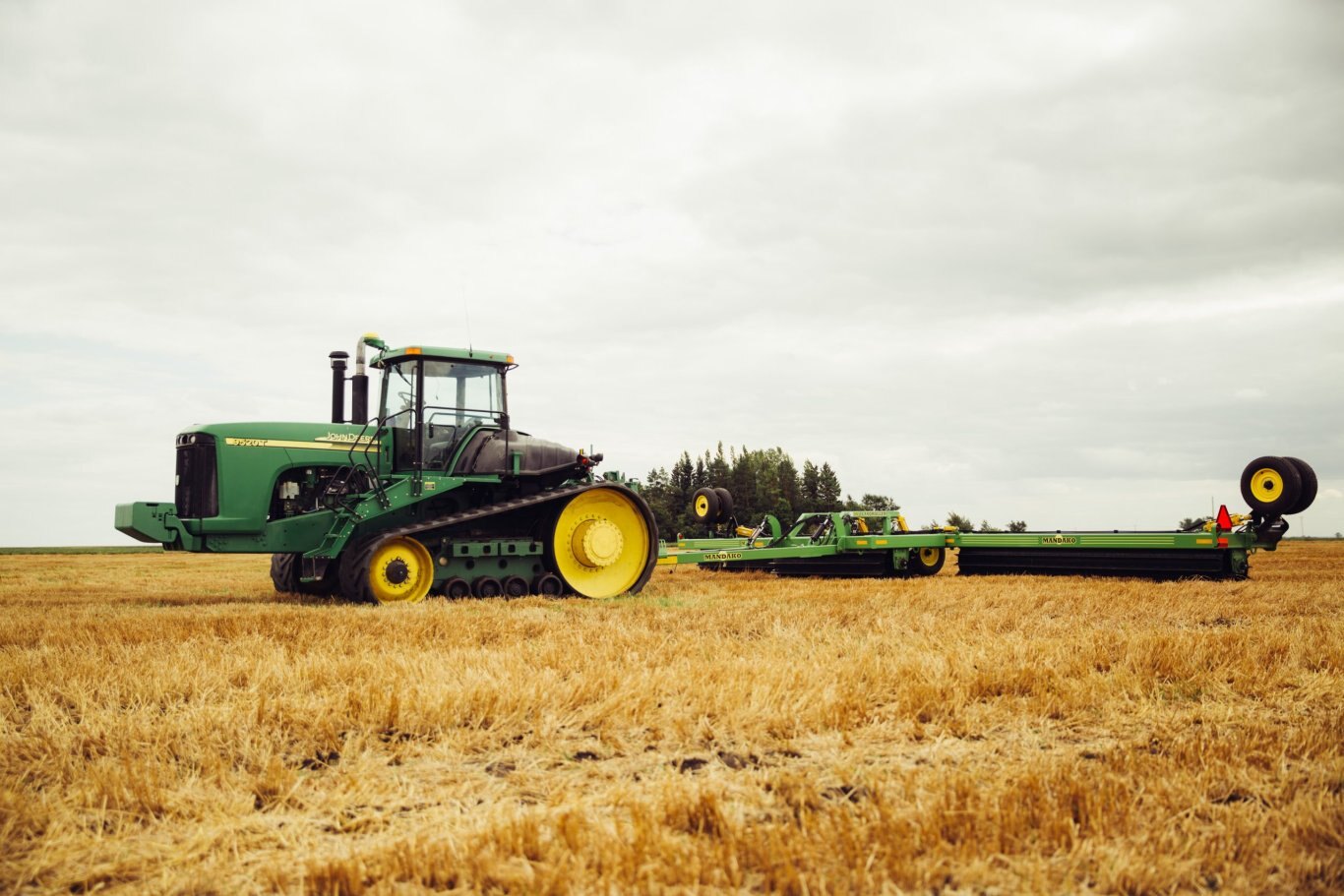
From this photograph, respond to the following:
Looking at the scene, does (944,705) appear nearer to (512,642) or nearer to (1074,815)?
(1074,815)

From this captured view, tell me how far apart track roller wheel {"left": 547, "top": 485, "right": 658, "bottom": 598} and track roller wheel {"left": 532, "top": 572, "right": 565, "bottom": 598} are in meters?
0.10

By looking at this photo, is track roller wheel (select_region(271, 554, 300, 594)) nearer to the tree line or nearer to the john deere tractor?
the john deere tractor

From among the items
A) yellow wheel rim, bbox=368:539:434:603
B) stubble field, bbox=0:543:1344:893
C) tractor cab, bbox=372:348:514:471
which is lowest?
stubble field, bbox=0:543:1344:893

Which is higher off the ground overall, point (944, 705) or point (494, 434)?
point (494, 434)

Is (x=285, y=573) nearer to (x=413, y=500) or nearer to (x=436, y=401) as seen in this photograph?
(x=413, y=500)

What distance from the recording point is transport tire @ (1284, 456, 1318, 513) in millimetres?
14148

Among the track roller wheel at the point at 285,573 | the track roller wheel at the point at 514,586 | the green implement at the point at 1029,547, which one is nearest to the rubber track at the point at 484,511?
the track roller wheel at the point at 514,586

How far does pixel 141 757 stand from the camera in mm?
3924

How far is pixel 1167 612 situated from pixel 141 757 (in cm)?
851

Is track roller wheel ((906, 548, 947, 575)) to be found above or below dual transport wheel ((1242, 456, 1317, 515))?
below

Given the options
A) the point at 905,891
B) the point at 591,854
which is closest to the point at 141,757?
the point at 591,854

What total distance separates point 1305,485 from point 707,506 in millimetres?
9569

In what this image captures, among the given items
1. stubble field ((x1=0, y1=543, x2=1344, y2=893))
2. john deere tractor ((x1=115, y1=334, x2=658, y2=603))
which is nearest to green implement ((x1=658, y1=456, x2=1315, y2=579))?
john deere tractor ((x1=115, y1=334, x2=658, y2=603))

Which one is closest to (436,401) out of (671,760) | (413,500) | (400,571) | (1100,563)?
(413,500)
